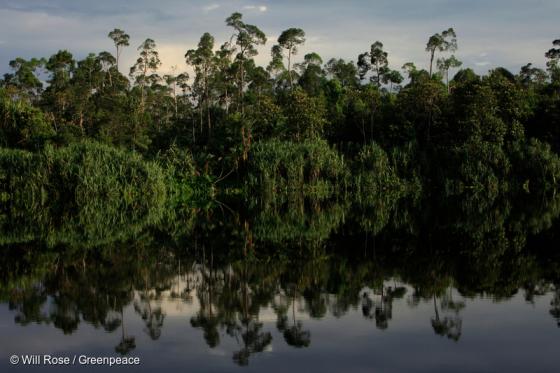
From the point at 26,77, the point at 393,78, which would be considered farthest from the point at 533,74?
the point at 26,77

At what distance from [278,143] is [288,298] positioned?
2268 centimetres

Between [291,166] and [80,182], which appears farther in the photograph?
[291,166]

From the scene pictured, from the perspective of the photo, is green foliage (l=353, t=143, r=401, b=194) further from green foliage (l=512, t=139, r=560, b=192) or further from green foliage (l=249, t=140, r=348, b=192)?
green foliage (l=512, t=139, r=560, b=192)

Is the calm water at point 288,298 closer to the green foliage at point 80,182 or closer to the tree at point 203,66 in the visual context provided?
the green foliage at point 80,182

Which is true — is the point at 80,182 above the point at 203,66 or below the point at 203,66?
below

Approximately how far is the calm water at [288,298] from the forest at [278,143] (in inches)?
363

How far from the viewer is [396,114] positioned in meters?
38.9

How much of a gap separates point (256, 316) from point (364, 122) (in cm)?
3183

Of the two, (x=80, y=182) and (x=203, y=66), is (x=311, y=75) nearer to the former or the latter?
(x=203, y=66)

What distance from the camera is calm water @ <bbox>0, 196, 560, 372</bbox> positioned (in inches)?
308

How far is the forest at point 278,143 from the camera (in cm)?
2772

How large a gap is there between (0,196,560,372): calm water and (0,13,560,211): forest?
30.2ft

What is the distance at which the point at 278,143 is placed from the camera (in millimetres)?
32688

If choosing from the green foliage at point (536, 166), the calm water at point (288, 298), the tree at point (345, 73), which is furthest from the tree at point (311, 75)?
the calm water at point (288, 298)
